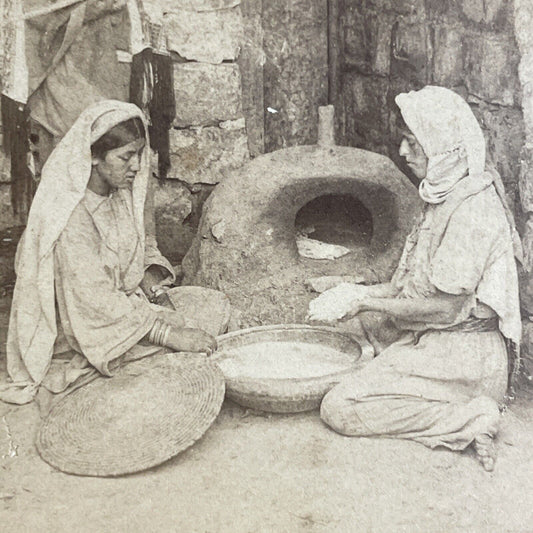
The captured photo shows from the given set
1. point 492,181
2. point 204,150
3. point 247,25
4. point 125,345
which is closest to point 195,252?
point 204,150

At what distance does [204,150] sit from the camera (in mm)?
4816

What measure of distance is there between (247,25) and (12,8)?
Result: 1.78 meters

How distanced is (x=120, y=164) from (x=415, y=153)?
49.2 inches

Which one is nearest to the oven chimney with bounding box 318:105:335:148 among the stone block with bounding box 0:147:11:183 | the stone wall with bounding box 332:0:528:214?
the stone wall with bounding box 332:0:528:214

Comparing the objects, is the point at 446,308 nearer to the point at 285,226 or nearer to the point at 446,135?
the point at 446,135

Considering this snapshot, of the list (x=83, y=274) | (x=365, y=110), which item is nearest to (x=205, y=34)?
(x=365, y=110)

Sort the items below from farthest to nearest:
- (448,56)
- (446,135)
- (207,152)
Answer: (207,152)
(448,56)
(446,135)

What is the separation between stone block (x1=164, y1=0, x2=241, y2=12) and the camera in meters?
4.47

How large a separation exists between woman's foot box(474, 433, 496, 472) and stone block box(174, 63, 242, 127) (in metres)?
2.58

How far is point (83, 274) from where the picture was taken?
337cm

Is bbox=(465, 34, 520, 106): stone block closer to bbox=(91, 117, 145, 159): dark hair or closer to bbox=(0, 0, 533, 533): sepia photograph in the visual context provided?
bbox=(0, 0, 533, 533): sepia photograph

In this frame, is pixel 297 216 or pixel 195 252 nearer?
pixel 195 252

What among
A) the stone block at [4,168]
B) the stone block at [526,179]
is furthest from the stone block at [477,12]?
the stone block at [4,168]

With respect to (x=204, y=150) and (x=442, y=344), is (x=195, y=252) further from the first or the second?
(x=442, y=344)
